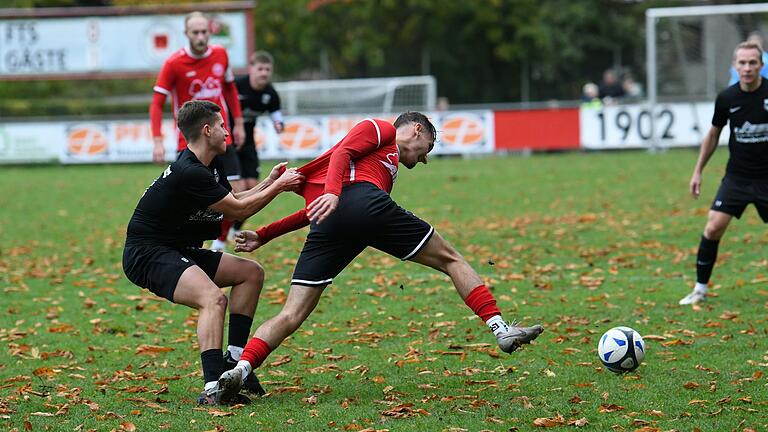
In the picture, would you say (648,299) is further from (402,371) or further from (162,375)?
(162,375)

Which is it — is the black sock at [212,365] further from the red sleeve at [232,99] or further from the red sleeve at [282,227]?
the red sleeve at [232,99]

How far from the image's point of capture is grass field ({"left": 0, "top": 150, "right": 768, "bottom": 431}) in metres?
5.87

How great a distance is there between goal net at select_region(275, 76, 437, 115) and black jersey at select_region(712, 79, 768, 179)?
2422 cm

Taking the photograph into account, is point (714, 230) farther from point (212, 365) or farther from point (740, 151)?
point (212, 365)

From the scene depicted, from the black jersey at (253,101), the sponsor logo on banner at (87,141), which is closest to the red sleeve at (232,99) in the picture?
the black jersey at (253,101)

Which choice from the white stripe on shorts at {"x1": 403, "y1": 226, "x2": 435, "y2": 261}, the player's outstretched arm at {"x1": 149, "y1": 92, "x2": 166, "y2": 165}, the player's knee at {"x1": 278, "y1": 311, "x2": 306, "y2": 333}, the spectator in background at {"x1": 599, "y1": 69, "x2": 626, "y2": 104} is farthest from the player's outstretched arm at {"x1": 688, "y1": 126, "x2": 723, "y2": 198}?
the spectator in background at {"x1": 599, "y1": 69, "x2": 626, "y2": 104}

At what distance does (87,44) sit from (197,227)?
25.4 meters

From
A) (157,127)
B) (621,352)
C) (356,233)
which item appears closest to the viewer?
(356,233)

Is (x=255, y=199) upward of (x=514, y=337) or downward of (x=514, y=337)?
upward

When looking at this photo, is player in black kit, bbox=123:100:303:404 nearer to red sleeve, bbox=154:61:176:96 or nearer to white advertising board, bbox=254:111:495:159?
red sleeve, bbox=154:61:176:96

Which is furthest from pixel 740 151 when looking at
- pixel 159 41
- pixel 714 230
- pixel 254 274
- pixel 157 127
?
pixel 159 41

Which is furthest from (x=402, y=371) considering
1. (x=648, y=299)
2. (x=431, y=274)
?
(x=431, y=274)

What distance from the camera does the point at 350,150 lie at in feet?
20.4

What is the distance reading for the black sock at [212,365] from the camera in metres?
6.22
